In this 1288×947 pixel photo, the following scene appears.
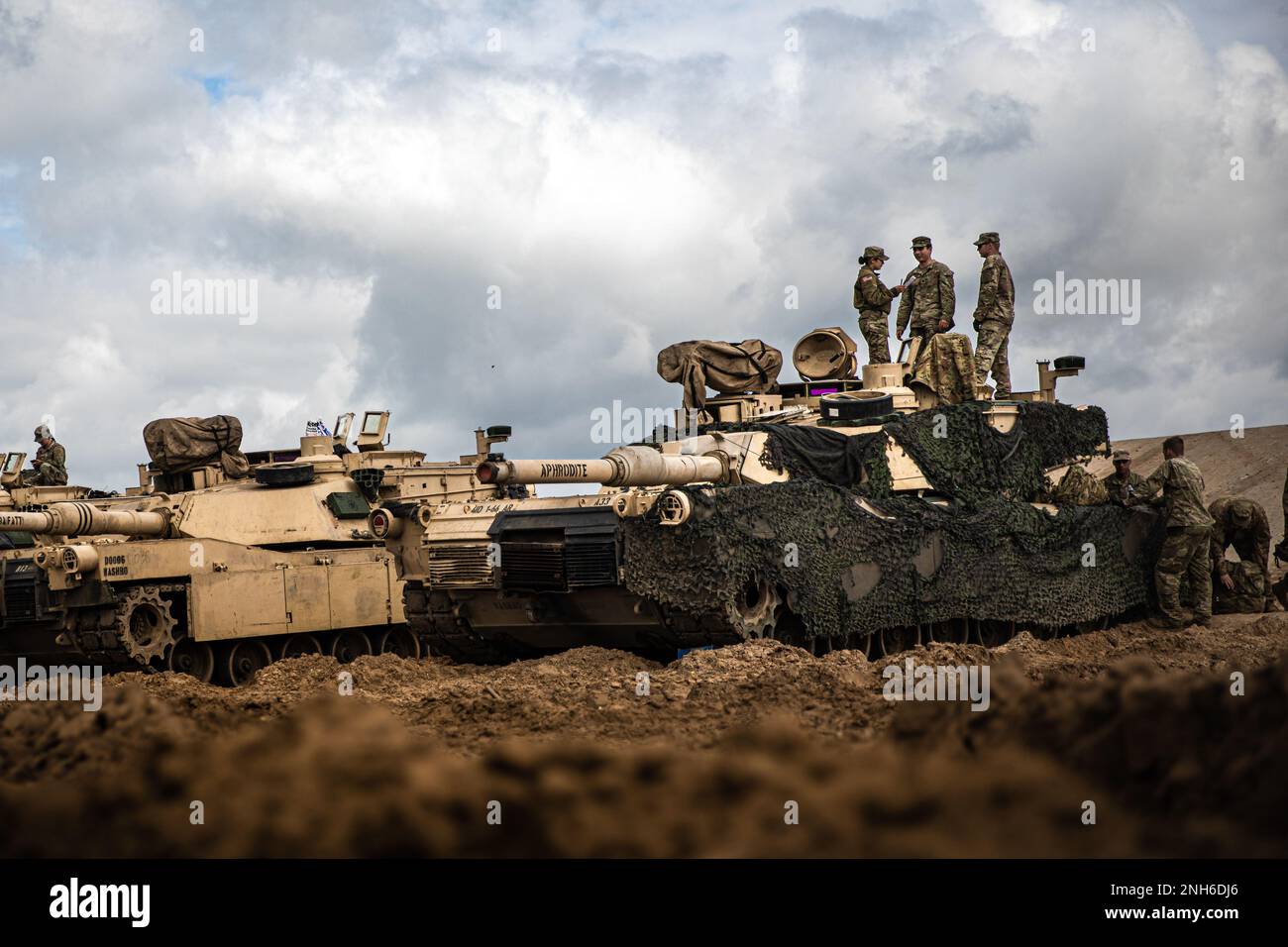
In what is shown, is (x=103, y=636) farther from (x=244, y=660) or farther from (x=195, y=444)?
(x=195, y=444)

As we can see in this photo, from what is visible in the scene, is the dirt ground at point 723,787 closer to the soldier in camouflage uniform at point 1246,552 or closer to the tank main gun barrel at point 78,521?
the tank main gun barrel at point 78,521

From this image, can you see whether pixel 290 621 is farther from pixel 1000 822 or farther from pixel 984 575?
pixel 1000 822

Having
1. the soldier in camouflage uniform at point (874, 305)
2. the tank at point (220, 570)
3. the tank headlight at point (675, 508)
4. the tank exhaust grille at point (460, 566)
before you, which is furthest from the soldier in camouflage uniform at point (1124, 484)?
the tank at point (220, 570)

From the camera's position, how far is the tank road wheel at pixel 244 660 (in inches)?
617

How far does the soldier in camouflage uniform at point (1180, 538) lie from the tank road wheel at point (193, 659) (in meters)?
10.0

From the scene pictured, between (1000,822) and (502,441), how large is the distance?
17.7 metres

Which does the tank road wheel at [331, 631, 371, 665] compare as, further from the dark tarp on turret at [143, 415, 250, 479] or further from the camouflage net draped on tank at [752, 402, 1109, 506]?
the camouflage net draped on tank at [752, 402, 1109, 506]

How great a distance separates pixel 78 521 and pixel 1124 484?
1066cm

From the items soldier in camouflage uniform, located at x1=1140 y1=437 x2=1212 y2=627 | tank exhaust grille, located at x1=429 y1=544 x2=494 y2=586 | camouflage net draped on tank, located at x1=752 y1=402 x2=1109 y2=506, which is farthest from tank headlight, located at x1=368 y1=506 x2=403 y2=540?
soldier in camouflage uniform, located at x1=1140 y1=437 x2=1212 y2=627

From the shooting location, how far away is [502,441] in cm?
2170

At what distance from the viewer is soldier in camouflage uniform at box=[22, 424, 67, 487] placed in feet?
71.9

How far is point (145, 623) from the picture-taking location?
14891mm

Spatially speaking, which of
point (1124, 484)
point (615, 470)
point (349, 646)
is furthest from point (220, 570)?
point (1124, 484)

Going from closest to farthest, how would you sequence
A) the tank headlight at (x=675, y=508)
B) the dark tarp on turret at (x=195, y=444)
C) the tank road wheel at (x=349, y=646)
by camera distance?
the tank headlight at (x=675, y=508) < the tank road wheel at (x=349, y=646) < the dark tarp on turret at (x=195, y=444)
